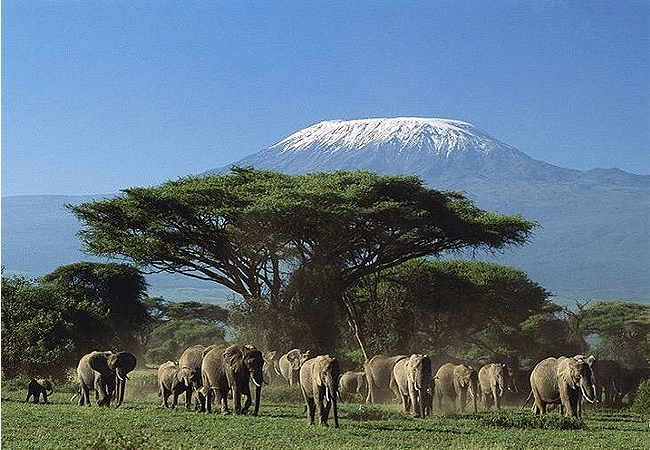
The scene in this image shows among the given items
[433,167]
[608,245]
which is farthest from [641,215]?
[433,167]

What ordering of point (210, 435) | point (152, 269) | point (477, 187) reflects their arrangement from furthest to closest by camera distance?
1. point (477, 187)
2. point (152, 269)
3. point (210, 435)

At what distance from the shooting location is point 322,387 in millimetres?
17547

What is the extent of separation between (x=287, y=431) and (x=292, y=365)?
1018 cm

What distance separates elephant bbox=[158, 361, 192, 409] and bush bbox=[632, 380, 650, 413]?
11.6 meters

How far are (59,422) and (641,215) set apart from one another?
47.9 meters

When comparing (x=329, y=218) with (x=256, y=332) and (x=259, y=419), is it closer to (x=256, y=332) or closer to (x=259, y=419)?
(x=256, y=332)

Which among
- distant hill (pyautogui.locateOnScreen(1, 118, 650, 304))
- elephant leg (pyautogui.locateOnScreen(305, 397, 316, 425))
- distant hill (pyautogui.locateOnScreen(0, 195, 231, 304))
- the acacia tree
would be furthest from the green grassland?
distant hill (pyautogui.locateOnScreen(0, 195, 231, 304))

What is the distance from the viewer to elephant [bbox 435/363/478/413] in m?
22.8

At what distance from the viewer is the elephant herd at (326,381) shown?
731 inches

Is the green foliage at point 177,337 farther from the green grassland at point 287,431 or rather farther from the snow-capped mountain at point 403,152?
the green grassland at point 287,431

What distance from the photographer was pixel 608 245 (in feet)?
230

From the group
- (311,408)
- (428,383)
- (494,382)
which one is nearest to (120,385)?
(311,408)

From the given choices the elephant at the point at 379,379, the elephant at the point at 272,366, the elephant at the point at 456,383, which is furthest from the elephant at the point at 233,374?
the elephant at the point at 272,366

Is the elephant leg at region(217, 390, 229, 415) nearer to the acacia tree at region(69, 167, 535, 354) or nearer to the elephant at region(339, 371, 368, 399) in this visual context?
the elephant at region(339, 371, 368, 399)
